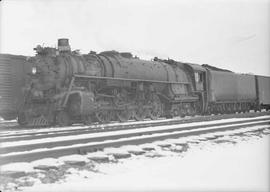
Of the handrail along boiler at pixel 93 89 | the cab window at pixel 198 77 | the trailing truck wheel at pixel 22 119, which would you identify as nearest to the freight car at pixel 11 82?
the trailing truck wheel at pixel 22 119

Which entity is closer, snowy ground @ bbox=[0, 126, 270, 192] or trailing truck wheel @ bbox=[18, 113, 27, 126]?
snowy ground @ bbox=[0, 126, 270, 192]

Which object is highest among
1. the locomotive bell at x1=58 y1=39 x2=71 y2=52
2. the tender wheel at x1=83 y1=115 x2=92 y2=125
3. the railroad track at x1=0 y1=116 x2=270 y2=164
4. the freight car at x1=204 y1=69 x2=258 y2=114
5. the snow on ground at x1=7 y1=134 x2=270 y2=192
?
the locomotive bell at x1=58 y1=39 x2=71 y2=52

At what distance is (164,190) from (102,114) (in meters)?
11.4

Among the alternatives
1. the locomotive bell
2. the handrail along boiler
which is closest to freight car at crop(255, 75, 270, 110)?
the handrail along boiler

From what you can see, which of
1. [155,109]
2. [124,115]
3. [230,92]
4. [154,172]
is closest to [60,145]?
[154,172]

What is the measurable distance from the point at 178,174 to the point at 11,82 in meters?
11.0

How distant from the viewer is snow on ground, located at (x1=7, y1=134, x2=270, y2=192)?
4.96 metres

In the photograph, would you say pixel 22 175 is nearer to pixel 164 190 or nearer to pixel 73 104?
pixel 164 190

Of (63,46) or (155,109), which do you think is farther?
(155,109)

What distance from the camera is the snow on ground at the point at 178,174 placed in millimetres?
4961

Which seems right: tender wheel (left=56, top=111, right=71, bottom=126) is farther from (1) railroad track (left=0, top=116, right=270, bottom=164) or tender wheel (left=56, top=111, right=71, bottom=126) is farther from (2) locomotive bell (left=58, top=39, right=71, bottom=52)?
(1) railroad track (left=0, top=116, right=270, bottom=164)

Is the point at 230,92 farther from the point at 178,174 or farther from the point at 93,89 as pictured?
the point at 178,174

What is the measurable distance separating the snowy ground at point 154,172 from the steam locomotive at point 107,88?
23.9ft

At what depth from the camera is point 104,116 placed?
16.2 meters
